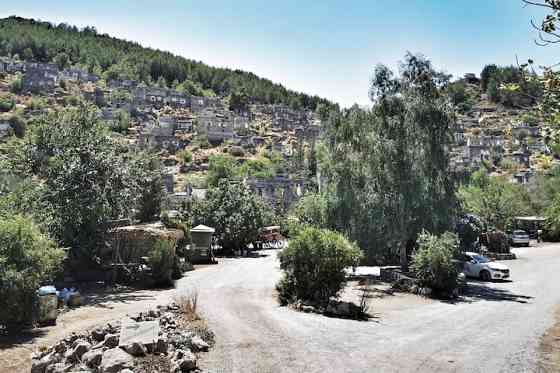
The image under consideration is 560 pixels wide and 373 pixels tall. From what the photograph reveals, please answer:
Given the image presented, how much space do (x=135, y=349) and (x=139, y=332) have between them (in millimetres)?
1201

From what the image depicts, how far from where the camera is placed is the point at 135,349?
9.96 meters

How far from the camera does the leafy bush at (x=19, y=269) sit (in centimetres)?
1273

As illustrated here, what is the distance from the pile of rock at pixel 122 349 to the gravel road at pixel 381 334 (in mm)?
622

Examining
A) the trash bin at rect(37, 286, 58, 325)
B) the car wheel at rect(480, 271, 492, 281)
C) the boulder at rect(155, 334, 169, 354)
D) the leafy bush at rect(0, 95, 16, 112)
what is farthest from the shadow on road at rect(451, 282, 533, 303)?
the leafy bush at rect(0, 95, 16, 112)

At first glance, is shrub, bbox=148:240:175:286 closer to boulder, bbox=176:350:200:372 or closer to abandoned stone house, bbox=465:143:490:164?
boulder, bbox=176:350:200:372

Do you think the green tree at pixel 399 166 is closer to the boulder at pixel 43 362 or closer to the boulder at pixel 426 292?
the boulder at pixel 426 292

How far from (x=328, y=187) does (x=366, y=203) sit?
2896mm

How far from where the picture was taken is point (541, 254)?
37.9m

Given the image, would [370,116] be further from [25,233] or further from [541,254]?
[541,254]

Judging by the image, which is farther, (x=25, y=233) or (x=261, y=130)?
(x=261, y=130)

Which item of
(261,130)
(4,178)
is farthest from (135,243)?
(261,130)

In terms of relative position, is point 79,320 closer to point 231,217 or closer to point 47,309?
point 47,309

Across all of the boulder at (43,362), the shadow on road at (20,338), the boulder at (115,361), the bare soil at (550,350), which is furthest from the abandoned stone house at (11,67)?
the bare soil at (550,350)

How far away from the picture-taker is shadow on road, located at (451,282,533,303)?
2035 centimetres
